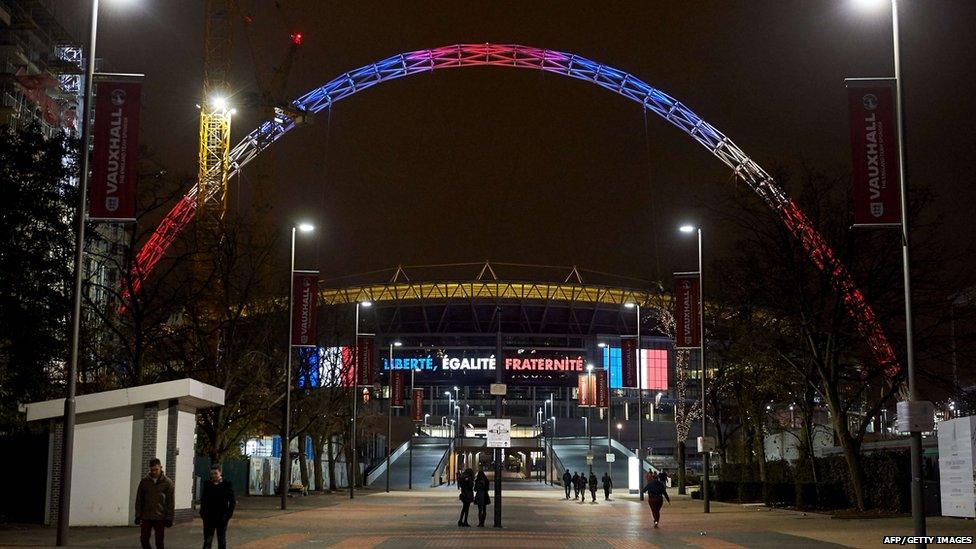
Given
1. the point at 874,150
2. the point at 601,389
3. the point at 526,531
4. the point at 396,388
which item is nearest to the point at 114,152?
the point at 874,150

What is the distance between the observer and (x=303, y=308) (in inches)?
1704

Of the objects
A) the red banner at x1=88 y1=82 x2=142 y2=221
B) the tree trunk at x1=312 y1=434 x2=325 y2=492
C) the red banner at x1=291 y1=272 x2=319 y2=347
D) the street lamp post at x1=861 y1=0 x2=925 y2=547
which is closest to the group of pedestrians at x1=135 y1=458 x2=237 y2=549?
the red banner at x1=88 y1=82 x2=142 y2=221

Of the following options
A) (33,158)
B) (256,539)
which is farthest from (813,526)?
(33,158)

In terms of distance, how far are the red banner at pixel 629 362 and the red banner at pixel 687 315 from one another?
1439cm

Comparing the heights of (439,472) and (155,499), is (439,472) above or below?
below

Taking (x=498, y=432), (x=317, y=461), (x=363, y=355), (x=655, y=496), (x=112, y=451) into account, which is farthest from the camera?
(x=317, y=461)

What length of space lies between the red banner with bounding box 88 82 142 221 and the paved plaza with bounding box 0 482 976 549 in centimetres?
725

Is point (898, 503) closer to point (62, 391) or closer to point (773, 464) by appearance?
point (773, 464)

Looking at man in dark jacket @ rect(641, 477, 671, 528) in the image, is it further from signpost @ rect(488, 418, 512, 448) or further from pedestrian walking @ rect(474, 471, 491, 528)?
pedestrian walking @ rect(474, 471, 491, 528)

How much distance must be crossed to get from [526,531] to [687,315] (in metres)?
16.0

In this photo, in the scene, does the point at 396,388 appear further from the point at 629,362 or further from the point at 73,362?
the point at 73,362

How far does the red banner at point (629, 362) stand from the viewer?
196 feet

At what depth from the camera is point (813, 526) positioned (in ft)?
108

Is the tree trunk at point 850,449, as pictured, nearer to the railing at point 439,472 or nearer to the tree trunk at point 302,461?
the tree trunk at point 302,461
